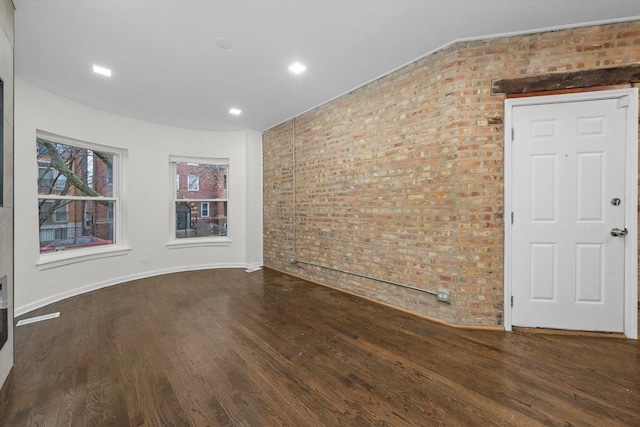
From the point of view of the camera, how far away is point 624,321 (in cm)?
232

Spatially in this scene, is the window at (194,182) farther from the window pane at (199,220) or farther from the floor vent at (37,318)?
the floor vent at (37,318)

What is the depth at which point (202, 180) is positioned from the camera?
5.25 meters

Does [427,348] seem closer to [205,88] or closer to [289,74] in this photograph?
[289,74]

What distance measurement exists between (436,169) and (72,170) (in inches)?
197

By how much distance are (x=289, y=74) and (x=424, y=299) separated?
3021mm

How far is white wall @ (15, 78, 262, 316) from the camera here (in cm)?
308

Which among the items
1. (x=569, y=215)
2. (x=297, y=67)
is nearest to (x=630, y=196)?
(x=569, y=215)

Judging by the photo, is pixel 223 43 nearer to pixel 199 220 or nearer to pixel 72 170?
pixel 72 170

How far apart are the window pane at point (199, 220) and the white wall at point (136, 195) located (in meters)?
0.23

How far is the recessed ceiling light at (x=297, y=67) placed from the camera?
2833 millimetres

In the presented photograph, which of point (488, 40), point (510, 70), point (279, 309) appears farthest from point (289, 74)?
point (279, 309)

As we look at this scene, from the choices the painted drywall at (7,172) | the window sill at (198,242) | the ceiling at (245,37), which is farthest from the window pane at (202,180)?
the painted drywall at (7,172)

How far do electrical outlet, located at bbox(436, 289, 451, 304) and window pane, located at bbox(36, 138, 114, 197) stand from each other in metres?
5.11

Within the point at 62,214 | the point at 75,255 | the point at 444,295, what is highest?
the point at 62,214
